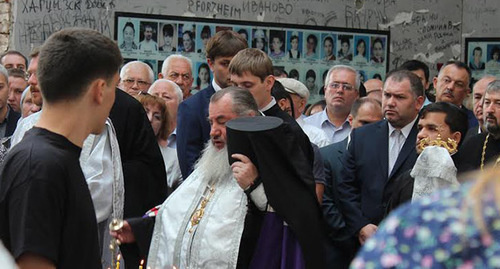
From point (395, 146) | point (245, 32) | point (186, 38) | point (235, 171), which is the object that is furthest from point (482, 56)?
point (235, 171)

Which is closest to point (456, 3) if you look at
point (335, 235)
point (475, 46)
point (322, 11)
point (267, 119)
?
point (475, 46)

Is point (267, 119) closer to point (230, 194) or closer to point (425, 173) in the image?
point (230, 194)

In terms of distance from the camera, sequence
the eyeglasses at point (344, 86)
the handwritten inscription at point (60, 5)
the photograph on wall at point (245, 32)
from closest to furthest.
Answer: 1. the eyeglasses at point (344, 86)
2. the handwritten inscription at point (60, 5)
3. the photograph on wall at point (245, 32)

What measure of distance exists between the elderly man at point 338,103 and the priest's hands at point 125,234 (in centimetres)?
376

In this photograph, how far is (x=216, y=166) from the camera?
17.4 ft

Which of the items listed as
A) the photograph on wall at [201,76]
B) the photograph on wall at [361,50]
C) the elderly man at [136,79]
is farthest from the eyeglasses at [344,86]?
the photograph on wall at [361,50]

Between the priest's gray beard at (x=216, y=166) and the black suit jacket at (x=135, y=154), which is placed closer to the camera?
the priest's gray beard at (x=216, y=166)

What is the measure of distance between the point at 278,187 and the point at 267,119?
389 mm

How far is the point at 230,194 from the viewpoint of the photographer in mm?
5184

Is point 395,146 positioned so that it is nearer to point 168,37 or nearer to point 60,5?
point 168,37

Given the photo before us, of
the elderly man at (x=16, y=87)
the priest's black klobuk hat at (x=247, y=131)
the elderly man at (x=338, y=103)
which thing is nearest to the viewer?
the priest's black klobuk hat at (x=247, y=131)

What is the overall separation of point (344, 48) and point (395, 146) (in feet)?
18.5

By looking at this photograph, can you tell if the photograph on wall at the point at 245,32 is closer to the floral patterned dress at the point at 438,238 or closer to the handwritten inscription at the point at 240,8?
the handwritten inscription at the point at 240,8

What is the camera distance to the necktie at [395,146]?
6.68 meters
